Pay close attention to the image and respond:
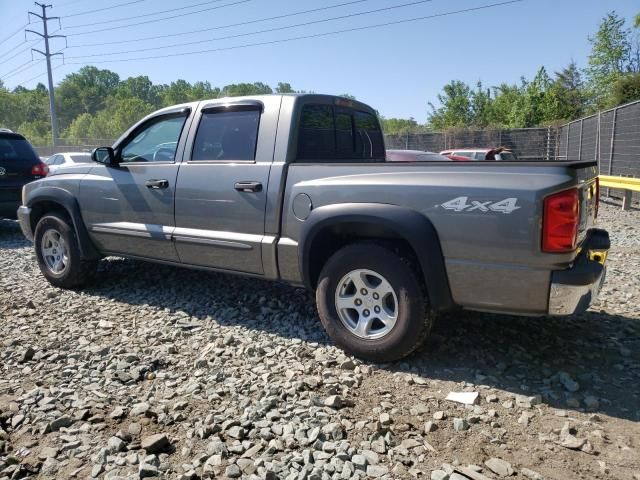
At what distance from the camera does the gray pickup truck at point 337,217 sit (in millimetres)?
2969

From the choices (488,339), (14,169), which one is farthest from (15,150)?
(488,339)

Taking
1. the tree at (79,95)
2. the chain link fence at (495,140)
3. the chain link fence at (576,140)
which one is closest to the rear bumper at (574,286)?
the chain link fence at (576,140)

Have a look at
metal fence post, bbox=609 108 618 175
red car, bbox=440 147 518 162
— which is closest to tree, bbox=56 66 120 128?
red car, bbox=440 147 518 162

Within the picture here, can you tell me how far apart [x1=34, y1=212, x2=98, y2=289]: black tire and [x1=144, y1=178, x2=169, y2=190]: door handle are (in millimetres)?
1289

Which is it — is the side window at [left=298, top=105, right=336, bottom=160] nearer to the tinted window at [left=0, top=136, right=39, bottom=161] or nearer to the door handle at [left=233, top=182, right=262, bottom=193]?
the door handle at [left=233, top=182, right=262, bottom=193]

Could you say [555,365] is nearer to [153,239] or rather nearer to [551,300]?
[551,300]

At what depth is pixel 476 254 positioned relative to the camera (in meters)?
3.09

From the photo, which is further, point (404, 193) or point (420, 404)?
point (404, 193)

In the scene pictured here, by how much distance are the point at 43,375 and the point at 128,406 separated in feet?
2.87

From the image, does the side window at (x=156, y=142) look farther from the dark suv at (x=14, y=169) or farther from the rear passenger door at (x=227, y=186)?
the dark suv at (x=14, y=169)

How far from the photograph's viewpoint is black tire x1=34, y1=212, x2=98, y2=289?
529cm

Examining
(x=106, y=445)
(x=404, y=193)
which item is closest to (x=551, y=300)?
(x=404, y=193)

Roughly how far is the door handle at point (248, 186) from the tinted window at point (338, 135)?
408 mm

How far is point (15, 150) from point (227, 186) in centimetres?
652
